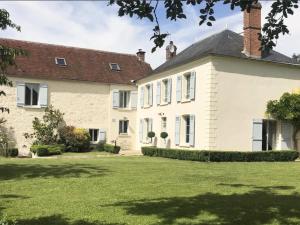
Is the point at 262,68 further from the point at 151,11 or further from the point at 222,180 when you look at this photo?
the point at 151,11

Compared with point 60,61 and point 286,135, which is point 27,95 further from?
point 286,135

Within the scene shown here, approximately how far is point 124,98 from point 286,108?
43.9 ft

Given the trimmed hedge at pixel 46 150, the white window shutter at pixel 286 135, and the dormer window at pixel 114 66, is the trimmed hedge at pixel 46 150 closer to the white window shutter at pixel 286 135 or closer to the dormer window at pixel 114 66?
the dormer window at pixel 114 66

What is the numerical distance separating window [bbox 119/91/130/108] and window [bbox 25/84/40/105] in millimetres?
5804

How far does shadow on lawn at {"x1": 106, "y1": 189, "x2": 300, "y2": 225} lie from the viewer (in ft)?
24.1

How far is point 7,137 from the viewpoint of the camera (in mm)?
29234

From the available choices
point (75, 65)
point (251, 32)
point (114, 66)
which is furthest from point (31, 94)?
point (251, 32)

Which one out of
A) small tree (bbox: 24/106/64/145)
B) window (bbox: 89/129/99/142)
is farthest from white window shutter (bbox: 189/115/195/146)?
window (bbox: 89/129/99/142)

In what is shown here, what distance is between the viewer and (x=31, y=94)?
30203 millimetres

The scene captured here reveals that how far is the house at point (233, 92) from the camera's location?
73.9 ft

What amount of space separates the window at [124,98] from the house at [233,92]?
7952mm

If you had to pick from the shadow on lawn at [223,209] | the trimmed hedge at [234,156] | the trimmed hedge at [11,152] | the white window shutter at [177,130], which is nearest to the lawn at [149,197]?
the shadow on lawn at [223,209]

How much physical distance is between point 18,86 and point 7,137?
323cm

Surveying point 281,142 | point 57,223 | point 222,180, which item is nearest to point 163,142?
point 281,142
